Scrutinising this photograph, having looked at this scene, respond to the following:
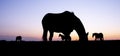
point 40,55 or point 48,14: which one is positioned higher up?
point 48,14

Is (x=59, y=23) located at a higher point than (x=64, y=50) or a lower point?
higher

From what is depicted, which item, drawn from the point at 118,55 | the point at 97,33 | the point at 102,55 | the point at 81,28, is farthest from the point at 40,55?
the point at 97,33

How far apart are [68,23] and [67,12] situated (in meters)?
0.88

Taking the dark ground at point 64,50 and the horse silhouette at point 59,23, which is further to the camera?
the horse silhouette at point 59,23

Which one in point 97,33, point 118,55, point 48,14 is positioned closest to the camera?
point 118,55

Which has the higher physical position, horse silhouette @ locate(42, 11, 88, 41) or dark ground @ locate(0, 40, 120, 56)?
horse silhouette @ locate(42, 11, 88, 41)

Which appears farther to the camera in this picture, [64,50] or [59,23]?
[59,23]

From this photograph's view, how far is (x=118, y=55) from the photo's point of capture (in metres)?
7.68

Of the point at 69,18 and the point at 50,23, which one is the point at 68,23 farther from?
the point at 50,23

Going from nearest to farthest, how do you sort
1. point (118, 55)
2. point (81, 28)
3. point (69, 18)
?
point (118, 55) < point (81, 28) < point (69, 18)

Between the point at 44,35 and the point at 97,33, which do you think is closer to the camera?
the point at 44,35

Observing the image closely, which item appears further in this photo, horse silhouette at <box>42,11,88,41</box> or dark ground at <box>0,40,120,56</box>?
horse silhouette at <box>42,11,88,41</box>

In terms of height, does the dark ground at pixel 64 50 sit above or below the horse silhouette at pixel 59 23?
below

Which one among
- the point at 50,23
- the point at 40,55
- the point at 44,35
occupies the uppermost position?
the point at 50,23
